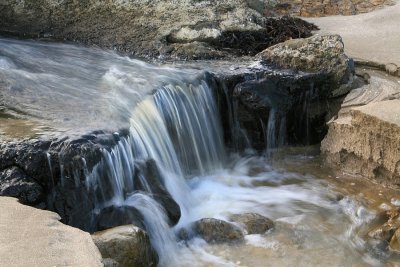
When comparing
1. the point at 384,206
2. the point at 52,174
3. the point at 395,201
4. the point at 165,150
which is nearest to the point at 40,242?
the point at 52,174

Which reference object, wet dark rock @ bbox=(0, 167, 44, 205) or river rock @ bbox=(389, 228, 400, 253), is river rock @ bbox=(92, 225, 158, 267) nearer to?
wet dark rock @ bbox=(0, 167, 44, 205)

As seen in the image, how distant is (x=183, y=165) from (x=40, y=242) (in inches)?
125

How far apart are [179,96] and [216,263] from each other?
214cm

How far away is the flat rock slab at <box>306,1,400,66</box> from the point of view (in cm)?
786

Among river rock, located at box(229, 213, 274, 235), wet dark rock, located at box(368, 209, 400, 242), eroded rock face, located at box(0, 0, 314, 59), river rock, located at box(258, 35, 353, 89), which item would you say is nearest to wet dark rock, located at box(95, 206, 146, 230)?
river rock, located at box(229, 213, 274, 235)

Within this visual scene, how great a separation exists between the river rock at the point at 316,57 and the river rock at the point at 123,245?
3462 mm

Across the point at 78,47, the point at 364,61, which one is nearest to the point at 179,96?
the point at 78,47

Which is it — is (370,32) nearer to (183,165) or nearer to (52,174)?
(183,165)

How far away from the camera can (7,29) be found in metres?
8.12

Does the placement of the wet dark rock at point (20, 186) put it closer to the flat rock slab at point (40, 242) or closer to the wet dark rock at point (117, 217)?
the wet dark rock at point (117, 217)

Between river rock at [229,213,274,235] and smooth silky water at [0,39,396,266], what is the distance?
0.07 meters

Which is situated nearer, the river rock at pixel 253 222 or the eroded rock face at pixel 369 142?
the river rock at pixel 253 222

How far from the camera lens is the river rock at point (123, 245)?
3.91 metres

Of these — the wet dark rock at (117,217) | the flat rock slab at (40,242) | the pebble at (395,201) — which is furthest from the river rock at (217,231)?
the flat rock slab at (40,242)
